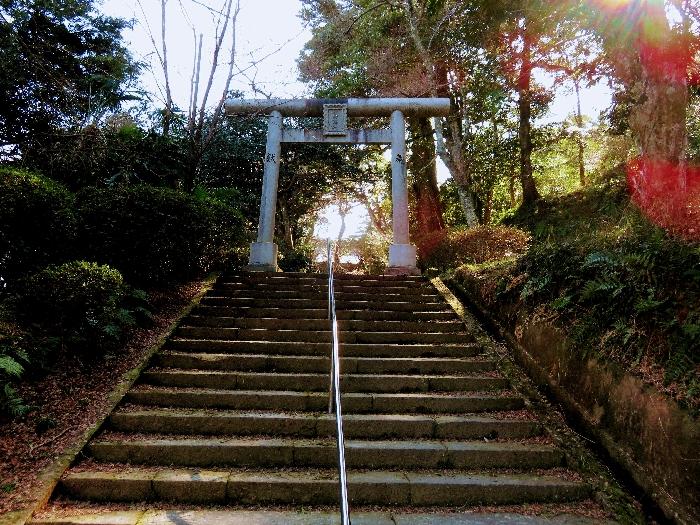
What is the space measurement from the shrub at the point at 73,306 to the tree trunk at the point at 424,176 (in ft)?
36.7

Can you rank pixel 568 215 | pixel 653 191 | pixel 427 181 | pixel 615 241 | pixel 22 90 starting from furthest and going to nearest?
pixel 427 181 < pixel 568 215 < pixel 22 90 < pixel 653 191 < pixel 615 241

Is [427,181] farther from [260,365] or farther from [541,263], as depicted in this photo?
[260,365]

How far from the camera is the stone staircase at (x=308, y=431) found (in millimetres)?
3439

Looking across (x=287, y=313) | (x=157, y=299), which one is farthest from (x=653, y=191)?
(x=157, y=299)

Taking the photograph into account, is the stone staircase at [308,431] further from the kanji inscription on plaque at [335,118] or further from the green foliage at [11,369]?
the kanji inscription on plaque at [335,118]

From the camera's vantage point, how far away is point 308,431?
4.17 meters

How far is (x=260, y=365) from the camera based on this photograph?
5289mm

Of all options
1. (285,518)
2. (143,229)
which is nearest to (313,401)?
(285,518)

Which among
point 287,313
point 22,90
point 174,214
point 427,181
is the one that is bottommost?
point 287,313

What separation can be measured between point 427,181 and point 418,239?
312 cm

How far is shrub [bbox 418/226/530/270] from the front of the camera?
350 inches

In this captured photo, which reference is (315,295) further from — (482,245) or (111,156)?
(111,156)

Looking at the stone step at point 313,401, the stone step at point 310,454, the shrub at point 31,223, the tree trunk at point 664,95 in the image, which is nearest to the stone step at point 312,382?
the stone step at point 313,401

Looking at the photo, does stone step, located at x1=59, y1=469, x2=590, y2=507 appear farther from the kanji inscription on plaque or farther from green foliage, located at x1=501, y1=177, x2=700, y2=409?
the kanji inscription on plaque
